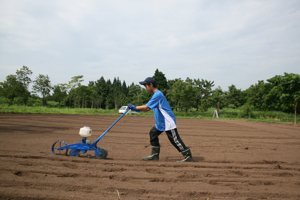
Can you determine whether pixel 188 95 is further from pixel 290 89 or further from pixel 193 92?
pixel 290 89

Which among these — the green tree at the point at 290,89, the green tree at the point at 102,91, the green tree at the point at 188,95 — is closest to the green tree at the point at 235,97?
the green tree at the point at 188,95

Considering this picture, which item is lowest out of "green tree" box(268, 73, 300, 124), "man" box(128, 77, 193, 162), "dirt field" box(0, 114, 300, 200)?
"dirt field" box(0, 114, 300, 200)

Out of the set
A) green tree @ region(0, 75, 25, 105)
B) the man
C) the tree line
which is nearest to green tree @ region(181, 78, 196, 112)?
the tree line

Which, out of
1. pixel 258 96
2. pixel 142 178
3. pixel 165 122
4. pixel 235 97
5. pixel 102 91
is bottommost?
pixel 142 178

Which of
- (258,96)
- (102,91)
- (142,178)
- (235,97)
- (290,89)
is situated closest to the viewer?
(142,178)

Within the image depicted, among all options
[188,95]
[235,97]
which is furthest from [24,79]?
[235,97]

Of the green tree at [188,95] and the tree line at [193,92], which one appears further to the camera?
the green tree at [188,95]

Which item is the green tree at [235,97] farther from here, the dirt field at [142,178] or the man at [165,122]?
the man at [165,122]

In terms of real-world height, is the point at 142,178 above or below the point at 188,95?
below

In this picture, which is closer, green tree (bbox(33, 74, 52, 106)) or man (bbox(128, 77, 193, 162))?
man (bbox(128, 77, 193, 162))

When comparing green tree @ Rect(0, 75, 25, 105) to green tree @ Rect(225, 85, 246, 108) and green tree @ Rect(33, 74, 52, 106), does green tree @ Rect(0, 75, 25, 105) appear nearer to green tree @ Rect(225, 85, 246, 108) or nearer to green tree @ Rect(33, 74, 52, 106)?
green tree @ Rect(33, 74, 52, 106)

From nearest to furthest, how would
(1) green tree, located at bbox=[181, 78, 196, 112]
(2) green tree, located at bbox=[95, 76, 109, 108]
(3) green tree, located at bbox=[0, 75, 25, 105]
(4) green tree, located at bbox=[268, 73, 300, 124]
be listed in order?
(4) green tree, located at bbox=[268, 73, 300, 124], (3) green tree, located at bbox=[0, 75, 25, 105], (1) green tree, located at bbox=[181, 78, 196, 112], (2) green tree, located at bbox=[95, 76, 109, 108]

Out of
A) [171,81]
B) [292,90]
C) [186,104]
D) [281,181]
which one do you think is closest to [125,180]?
[281,181]

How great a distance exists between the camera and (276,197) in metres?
2.94
